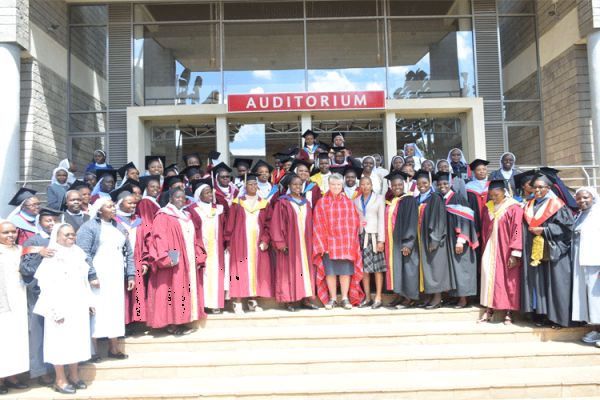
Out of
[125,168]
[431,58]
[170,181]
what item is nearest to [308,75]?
[431,58]

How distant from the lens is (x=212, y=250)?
6824mm

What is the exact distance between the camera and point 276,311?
22.1 feet

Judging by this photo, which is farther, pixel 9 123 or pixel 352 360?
pixel 9 123

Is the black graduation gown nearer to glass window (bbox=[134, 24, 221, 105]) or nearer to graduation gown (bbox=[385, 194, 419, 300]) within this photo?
graduation gown (bbox=[385, 194, 419, 300])

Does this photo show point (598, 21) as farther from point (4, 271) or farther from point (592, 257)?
point (4, 271)

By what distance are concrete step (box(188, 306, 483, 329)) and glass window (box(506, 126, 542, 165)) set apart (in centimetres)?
719

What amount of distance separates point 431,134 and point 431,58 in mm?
1937

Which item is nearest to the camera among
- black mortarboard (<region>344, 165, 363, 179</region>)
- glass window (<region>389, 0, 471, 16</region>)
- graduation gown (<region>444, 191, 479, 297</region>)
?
graduation gown (<region>444, 191, 479, 297</region>)

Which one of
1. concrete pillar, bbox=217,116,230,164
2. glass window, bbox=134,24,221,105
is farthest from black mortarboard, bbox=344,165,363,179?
glass window, bbox=134,24,221,105

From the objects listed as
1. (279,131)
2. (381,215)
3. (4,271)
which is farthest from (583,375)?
(279,131)

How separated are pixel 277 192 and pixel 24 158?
5857mm

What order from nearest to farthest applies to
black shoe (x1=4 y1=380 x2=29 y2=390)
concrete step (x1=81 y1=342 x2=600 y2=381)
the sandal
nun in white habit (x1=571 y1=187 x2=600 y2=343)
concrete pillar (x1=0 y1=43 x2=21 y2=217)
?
black shoe (x1=4 y1=380 x2=29 y2=390), concrete step (x1=81 y1=342 x2=600 y2=381), nun in white habit (x1=571 y1=187 x2=600 y2=343), the sandal, concrete pillar (x1=0 y1=43 x2=21 y2=217)

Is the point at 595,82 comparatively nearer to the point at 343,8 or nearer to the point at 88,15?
the point at 343,8

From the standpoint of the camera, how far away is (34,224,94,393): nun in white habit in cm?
486
